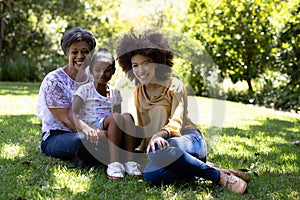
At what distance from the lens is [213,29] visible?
9711 millimetres

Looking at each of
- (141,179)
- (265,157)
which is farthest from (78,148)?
(265,157)

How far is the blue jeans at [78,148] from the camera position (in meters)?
2.91

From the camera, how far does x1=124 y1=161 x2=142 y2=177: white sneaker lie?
2.78m

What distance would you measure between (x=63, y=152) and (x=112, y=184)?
621 millimetres

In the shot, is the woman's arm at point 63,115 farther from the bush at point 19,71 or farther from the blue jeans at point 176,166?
the bush at point 19,71

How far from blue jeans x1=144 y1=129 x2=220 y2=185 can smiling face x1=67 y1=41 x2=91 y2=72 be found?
3.04 feet

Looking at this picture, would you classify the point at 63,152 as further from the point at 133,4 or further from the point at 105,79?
the point at 133,4

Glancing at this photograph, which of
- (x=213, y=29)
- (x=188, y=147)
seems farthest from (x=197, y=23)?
(x=188, y=147)

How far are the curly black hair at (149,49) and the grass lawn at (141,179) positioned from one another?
43 cm

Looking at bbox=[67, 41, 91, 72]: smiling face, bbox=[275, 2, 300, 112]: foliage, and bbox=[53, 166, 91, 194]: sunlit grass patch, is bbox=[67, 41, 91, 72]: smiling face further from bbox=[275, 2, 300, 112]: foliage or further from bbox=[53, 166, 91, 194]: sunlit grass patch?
bbox=[275, 2, 300, 112]: foliage

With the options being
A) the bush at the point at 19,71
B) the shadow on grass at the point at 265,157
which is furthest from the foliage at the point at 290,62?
the bush at the point at 19,71

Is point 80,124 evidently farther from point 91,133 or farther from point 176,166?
point 176,166

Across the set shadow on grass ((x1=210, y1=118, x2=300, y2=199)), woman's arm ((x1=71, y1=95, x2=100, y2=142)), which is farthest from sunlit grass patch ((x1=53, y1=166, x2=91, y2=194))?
shadow on grass ((x1=210, y1=118, x2=300, y2=199))

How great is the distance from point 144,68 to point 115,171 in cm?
71
